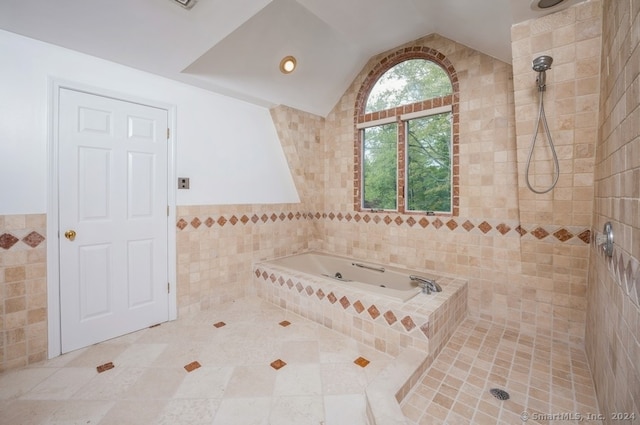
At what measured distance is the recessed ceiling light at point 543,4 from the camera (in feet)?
5.24

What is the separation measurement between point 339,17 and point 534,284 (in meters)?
2.93

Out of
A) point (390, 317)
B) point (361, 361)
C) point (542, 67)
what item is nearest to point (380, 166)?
point (542, 67)

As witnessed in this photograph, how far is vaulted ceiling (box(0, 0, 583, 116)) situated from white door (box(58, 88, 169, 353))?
0.45 m

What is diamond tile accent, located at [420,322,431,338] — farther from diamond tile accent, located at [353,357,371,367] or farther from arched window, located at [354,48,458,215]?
arched window, located at [354,48,458,215]

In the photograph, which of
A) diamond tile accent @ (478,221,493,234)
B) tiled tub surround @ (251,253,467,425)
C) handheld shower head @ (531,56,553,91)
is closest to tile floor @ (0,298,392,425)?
tiled tub surround @ (251,253,467,425)

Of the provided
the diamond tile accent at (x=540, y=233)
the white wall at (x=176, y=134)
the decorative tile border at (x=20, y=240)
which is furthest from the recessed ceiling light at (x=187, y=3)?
the diamond tile accent at (x=540, y=233)

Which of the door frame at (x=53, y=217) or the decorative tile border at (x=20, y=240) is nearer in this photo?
the decorative tile border at (x=20, y=240)

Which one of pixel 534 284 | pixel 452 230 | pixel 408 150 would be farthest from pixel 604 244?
pixel 408 150

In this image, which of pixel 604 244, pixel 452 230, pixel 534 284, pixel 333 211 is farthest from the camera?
pixel 333 211

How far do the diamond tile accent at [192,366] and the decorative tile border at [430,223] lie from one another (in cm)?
128

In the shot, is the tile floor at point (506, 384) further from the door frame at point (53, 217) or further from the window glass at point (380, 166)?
the door frame at point (53, 217)

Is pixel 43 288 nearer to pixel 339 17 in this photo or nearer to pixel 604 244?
pixel 339 17

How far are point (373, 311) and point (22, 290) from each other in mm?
2557

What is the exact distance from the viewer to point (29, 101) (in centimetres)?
191
